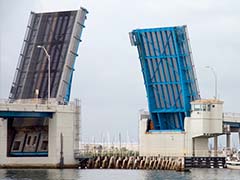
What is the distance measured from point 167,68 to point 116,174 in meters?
9.14

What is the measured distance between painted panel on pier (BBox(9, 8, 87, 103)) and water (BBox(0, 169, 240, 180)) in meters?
5.99

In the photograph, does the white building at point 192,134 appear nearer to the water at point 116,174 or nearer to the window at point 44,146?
the water at point 116,174

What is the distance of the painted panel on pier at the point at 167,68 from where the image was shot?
232 feet

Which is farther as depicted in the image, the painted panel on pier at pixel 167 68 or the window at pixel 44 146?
the window at pixel 44 146

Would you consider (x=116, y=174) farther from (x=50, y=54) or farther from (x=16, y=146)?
(x=16, y=146)

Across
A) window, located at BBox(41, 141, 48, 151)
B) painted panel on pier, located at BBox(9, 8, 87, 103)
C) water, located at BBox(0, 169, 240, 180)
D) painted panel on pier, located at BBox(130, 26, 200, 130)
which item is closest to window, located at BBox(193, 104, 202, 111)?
painted panel on pier, located at BBox(130, 26, 200, 130)

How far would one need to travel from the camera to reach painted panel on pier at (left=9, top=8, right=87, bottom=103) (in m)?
71.5

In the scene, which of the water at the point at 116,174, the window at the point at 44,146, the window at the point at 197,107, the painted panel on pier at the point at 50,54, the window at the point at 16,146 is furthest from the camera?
the window at the point at 16,146

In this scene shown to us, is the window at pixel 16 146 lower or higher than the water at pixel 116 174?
higher

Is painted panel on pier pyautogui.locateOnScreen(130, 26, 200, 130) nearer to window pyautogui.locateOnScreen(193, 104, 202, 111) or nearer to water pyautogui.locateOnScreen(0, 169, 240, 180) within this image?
window pyautogui.locateOnScreen(193, 104, 202, 111)

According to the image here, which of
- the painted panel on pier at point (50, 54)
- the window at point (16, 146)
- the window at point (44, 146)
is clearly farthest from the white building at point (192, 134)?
the window at point (16, 146)

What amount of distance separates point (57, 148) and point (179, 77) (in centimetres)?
1003

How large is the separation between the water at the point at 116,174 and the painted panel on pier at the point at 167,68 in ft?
18.2

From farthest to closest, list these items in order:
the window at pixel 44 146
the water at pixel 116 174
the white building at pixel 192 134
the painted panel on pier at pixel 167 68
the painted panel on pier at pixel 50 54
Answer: the window at pixel 44 146, the white building at pixel 192 134, the painted panel on pier at pixel 50 54, the painted panel on pier at pixel 167 68, the water at pixel 116 174
